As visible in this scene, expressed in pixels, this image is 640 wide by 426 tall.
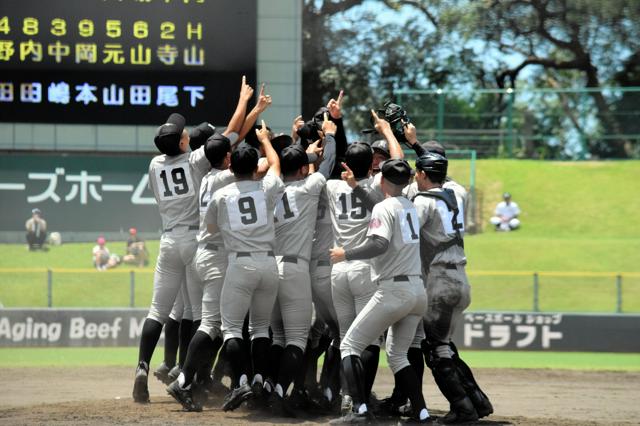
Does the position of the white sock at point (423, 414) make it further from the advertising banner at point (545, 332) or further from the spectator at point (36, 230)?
the spectator at point (36, 230)

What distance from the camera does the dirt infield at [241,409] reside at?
8.10 meters

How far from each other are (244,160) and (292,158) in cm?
43

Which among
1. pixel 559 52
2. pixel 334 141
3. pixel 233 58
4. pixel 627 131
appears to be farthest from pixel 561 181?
pixel 334 141

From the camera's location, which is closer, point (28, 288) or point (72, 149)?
point (72, 149)

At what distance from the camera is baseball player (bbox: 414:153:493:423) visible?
809 cm

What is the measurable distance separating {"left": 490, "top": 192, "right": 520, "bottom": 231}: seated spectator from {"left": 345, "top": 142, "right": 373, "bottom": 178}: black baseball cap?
47.9 ft

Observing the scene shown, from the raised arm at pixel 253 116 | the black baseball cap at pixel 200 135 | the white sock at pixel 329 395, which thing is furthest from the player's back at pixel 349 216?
the black baseball cap at pixel 200 135

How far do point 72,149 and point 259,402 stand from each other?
306 inches

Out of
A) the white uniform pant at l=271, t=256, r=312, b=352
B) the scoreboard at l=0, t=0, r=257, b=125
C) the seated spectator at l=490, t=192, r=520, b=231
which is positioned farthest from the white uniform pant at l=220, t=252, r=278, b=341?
the seated spectator at l=490, t=192, r=520, b=231

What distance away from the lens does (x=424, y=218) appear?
810cm

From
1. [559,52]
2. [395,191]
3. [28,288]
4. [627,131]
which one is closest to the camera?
[395,191]

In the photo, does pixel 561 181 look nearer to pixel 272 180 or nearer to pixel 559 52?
pixel 559 52

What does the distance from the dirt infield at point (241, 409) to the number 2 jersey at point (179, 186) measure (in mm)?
1474

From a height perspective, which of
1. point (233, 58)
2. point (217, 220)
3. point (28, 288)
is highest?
point (233, 58)
